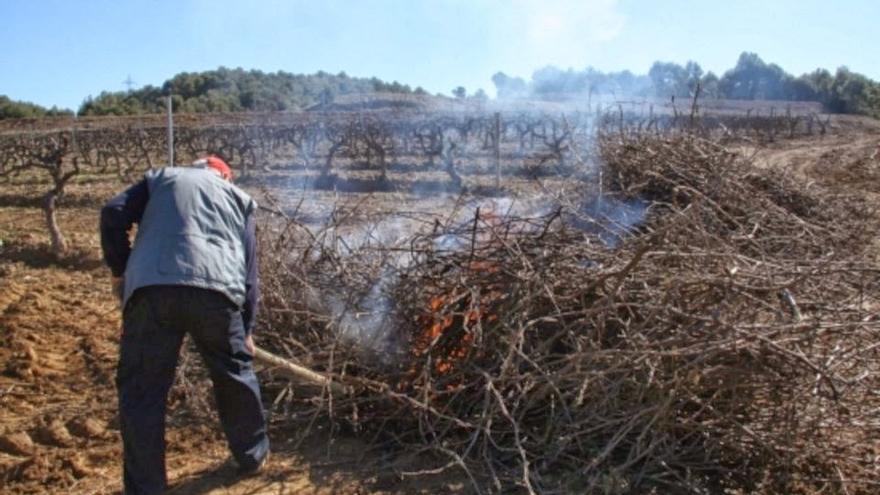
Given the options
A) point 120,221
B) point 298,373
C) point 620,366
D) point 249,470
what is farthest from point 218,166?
point 620,366

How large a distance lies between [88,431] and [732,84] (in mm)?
67847

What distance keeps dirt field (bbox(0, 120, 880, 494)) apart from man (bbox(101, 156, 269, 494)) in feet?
1.22

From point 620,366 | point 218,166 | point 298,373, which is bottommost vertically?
point 298,373

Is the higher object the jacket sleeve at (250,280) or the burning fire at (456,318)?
the jacket sleeve at (250,280)

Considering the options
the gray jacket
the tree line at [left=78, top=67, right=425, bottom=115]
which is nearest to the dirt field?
the gray jacket

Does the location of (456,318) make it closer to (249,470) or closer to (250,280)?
(250,280)

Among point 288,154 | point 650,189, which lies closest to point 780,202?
point 650,189

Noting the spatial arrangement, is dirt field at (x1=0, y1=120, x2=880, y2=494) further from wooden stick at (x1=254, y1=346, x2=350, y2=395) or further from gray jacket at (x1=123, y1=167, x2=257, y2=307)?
gray jacket at (x1=123, y1=167, x2=257, y2=307)

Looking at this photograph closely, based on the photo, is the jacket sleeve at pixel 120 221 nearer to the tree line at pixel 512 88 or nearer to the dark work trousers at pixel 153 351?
the dark work trousers at pixel 153 351

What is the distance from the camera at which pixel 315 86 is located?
5747 cm

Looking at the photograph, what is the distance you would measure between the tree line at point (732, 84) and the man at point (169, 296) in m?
37.1

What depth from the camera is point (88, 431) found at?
3.76 metres

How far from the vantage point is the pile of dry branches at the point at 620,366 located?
9.94 feet

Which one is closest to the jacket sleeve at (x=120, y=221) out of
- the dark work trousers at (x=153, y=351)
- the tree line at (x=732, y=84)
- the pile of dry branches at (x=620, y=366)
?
the dark work trousers at (x=153, y=351)
